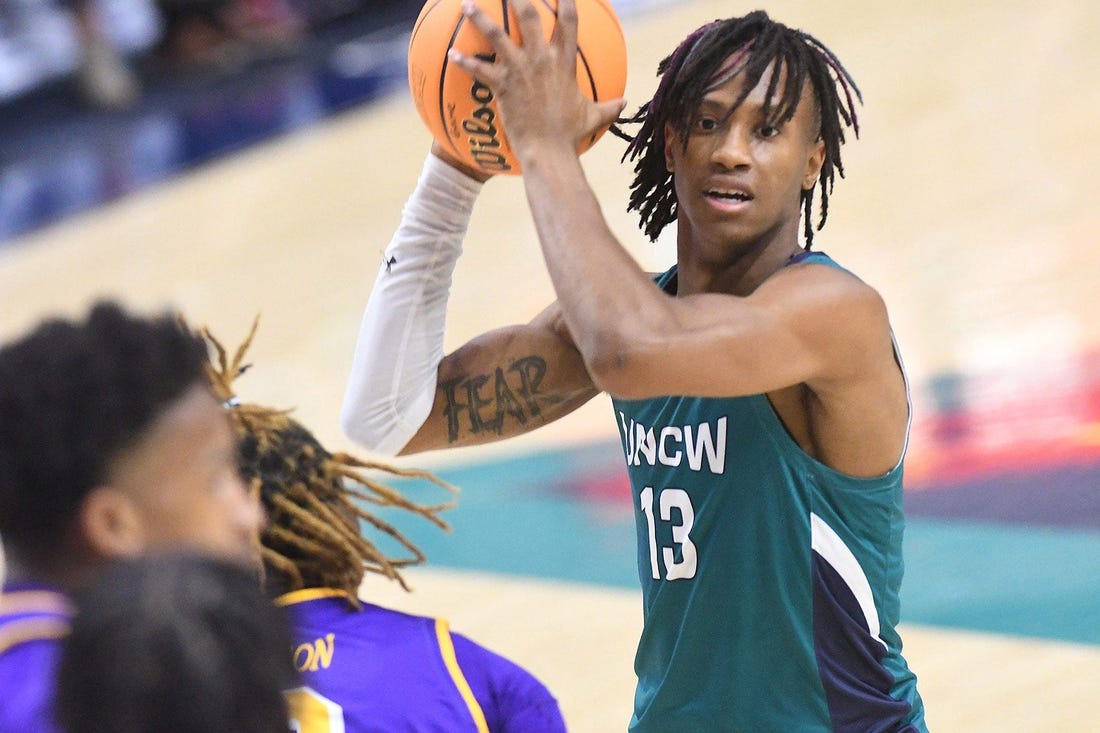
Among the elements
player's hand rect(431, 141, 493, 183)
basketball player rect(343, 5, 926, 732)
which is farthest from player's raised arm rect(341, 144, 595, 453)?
basketball player rect(343, 5, 926, 732)

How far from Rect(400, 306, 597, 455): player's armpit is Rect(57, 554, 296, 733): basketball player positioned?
155cm

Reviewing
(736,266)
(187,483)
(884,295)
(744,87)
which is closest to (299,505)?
(187,483)

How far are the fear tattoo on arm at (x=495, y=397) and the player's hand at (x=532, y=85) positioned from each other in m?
0.57

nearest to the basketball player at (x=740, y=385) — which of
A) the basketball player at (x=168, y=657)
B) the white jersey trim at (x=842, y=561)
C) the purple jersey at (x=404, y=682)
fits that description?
the white jersey trim at (x=842, y=561)

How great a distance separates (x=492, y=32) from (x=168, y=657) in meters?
1.35

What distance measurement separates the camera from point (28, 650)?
4.70ft

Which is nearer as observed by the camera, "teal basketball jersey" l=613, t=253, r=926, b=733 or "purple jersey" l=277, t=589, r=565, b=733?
"purple jersey" l=277, t=589, r=565, b=733

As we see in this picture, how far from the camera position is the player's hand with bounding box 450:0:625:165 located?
7.33ft

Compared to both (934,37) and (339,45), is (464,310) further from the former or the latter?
(339,45)

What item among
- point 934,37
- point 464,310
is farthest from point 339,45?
point 464,310

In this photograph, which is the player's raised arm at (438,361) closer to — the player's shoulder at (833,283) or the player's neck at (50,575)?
the player's shoulder at (833,283)

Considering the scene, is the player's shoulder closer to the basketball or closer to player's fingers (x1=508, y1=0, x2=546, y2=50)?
the basketball

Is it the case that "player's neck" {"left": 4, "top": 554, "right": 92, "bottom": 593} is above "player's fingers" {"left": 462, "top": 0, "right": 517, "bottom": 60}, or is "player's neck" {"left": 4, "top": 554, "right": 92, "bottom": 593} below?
below

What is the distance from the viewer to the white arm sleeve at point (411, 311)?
2641mm
